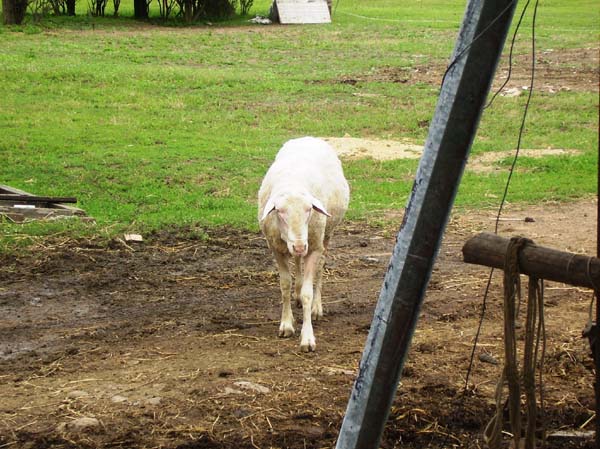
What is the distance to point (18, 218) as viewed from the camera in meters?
11.3

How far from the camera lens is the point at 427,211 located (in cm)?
436

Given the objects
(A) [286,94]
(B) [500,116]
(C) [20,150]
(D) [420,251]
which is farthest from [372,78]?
(D) [420,251]

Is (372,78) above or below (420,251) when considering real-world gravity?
below

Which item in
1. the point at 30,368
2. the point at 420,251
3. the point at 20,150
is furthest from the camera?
the point at 20,150

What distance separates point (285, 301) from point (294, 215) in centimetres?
81

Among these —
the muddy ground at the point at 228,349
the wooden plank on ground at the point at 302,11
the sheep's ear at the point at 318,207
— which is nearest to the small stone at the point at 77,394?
the muddy ground at the point at 228,349

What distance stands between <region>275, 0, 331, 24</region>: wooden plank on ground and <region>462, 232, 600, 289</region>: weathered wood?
29.8m

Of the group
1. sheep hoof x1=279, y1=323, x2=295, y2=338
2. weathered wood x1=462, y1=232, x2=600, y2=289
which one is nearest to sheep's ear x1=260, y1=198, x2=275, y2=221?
sheep hoof x1=279, y1=323, x2=295, y2=338

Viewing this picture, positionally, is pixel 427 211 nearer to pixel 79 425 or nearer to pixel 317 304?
pixel 79 425

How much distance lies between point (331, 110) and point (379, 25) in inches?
588

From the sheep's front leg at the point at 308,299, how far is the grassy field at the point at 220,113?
10.8 feet

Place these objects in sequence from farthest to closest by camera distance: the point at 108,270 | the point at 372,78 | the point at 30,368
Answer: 1. the point at 372,78
2. the point at 108,270
3. the point at 30,368

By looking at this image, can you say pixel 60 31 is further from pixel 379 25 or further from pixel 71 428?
pixel 71 428

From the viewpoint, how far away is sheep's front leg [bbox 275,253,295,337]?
319 inches
